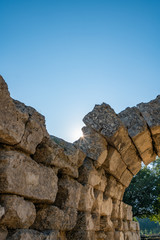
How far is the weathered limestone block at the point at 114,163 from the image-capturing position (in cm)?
459

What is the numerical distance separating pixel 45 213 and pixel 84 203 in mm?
1165

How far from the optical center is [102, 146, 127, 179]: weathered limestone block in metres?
4.59

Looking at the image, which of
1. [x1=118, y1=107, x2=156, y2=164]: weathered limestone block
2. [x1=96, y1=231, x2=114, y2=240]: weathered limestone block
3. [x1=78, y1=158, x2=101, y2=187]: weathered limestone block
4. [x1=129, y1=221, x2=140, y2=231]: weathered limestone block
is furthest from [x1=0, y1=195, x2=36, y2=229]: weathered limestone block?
[x1=129, y1=221, x2=140, y2=231]: weathered limestone block

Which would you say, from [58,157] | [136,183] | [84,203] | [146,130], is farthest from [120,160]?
[136,183]

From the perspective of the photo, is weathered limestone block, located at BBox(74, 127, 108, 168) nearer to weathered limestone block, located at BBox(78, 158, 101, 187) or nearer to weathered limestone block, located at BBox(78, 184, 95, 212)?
weathered limestone block, located at BBox(78, 158, 101, 187)

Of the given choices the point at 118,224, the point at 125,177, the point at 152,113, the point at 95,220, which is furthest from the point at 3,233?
the point at 118,224

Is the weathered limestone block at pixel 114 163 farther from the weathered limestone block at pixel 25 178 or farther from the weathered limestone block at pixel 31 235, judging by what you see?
the weathered limestone block at pixel 31 235

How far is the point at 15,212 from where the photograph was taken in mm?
2164

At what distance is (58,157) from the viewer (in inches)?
122

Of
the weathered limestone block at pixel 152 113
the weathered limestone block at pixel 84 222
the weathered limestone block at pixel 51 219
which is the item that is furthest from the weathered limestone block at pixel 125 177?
the weathered limestone block at pixel 51 219

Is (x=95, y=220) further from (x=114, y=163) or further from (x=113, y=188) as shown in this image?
(x=113, y=188)

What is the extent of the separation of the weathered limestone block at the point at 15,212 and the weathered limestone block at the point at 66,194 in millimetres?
793

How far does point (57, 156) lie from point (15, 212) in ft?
3.38

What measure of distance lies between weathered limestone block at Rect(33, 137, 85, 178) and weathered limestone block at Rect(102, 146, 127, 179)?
1178mm
